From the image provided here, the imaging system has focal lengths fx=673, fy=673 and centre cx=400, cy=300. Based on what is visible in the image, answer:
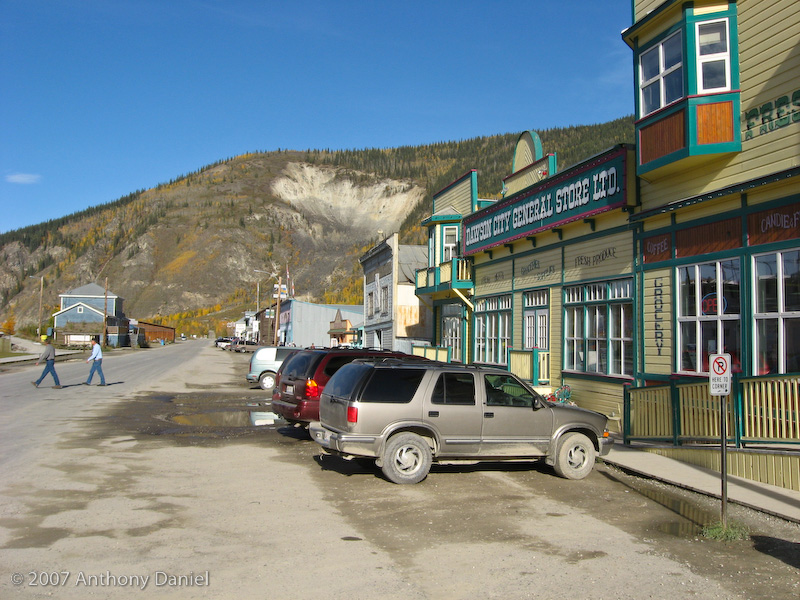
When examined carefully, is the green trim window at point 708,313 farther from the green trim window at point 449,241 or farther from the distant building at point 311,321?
the distant building at point 311,321

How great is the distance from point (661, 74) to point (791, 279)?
460cm

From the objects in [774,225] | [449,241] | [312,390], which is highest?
[449,241]

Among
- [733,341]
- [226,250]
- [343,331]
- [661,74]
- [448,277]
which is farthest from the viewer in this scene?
[226,250]

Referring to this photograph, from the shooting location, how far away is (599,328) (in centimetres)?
1501

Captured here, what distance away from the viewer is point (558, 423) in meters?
9.87

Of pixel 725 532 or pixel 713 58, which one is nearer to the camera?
pixel 725 532

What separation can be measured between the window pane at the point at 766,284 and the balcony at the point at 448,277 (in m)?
12.9

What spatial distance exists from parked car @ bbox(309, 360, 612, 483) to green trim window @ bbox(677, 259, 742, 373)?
2.78 meters

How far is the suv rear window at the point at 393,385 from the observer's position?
9.20m

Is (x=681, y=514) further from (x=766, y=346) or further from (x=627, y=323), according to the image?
(x=627, y=323)

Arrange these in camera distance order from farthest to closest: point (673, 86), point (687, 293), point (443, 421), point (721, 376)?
point (687, 293) → point (673, 86) → point (443, 421) → point (721, 376)

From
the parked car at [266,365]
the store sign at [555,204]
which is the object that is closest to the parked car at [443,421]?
the store sign at [555,204]

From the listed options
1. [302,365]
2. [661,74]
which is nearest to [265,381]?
[302,365]

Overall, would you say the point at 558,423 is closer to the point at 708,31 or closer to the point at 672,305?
the point at 672,305
